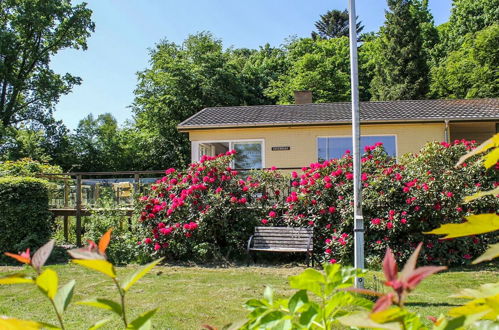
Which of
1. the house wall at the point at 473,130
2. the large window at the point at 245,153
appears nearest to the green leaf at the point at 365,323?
the large window at the point at 245,153

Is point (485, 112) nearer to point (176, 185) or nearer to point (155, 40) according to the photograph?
point (176, 185)

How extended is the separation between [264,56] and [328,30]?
1493cm

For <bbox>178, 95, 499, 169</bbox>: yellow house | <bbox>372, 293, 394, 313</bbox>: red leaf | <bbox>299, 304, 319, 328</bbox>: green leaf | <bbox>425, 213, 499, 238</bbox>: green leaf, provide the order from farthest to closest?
1. <bbox>178, 95, 499, 169</bbox>: yellow house
2. <bbox>299, 304, 319, 328</bbox>: green leaf
3. <bbox>425, 213, 499, 238</bbox>: green leaf
4. <bbox>372, 293, 394, 313</bbox>: red leaf

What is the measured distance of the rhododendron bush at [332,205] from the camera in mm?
9086

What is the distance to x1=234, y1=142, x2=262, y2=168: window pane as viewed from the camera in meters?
15.2

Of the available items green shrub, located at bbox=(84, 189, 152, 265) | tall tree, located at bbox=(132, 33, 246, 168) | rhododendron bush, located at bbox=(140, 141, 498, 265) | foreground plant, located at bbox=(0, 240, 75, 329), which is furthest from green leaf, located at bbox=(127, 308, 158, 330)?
tall tree, located at bbox=(132, 33, 246, 168)

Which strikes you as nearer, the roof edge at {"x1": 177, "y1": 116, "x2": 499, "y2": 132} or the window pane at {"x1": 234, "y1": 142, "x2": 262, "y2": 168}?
the roof edge at {"x1": 177, "y1": 116, "x2": 499, "y2": 132}

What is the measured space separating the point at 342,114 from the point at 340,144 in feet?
4.39

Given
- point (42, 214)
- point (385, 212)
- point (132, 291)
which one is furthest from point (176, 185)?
point (385, 212)

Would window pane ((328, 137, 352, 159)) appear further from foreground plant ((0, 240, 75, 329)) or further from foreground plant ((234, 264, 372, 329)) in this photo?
foreground plant ((0, 240, 75, 329))

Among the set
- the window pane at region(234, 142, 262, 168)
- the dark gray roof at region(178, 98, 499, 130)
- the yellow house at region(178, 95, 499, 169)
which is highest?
the dark gray roof at region(178, 98, 499, 130)

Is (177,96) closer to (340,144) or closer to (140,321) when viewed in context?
(340,144)

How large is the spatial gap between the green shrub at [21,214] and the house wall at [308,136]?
593 centimetres

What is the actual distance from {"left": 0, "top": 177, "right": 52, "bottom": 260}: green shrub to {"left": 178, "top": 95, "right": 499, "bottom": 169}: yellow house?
18.9ft
